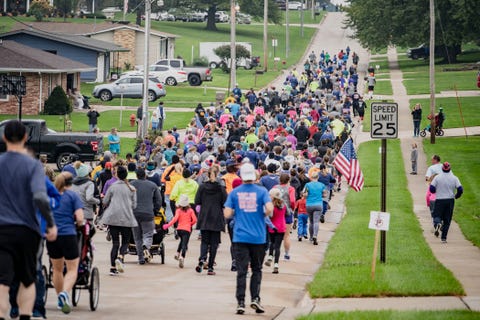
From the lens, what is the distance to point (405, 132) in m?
54.4

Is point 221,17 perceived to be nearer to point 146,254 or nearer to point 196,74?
point 196,74

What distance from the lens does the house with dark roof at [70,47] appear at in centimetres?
7144

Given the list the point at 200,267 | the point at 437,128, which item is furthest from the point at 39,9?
the point at 200,267

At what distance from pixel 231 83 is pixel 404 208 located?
118 ft

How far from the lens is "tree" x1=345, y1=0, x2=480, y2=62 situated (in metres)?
85.3

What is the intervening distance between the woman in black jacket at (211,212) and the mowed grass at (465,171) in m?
7.20

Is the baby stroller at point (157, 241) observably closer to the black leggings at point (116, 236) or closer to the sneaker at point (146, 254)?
the sneaker at point (146, 254)

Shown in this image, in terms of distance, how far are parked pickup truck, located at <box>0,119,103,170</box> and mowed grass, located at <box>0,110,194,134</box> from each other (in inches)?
402

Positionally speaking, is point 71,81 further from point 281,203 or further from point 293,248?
point 281,203

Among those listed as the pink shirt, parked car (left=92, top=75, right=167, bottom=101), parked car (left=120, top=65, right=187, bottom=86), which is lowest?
the pink shirt

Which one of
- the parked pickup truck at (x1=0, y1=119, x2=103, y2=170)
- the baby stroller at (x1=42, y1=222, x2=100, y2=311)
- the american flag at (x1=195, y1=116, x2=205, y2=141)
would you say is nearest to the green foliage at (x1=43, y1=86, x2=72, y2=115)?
the american flag at (x1=195, y1=116, x2=205, y2=141)

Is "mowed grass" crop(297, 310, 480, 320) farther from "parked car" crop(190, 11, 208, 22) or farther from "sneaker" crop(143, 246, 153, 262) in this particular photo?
"parked car" crop(190, 11, 208, 22)

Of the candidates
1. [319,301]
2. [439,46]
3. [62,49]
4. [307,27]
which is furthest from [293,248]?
[307,27]

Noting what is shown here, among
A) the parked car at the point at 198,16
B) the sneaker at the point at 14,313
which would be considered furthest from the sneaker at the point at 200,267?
the parked car at the point at 198,16
